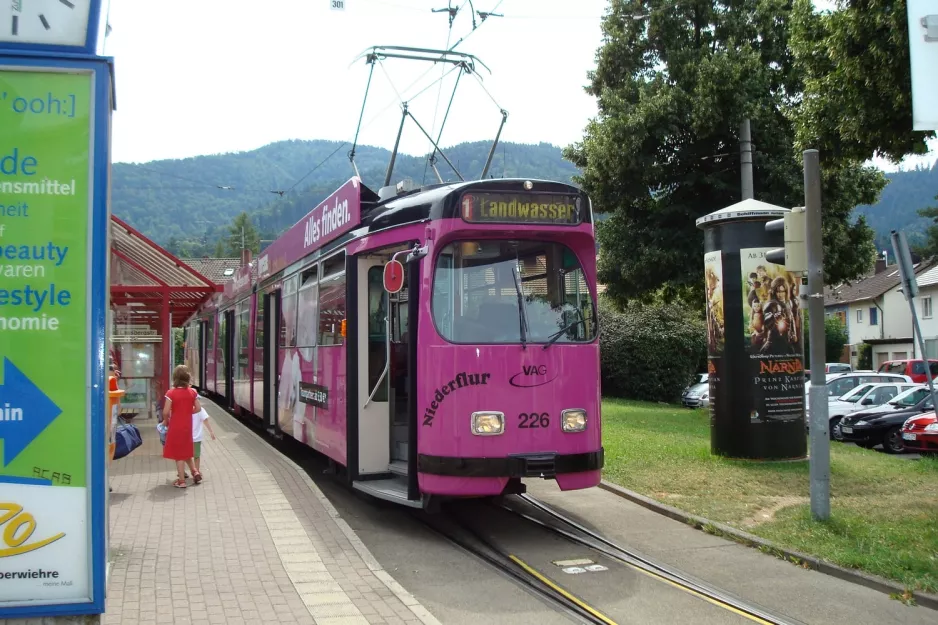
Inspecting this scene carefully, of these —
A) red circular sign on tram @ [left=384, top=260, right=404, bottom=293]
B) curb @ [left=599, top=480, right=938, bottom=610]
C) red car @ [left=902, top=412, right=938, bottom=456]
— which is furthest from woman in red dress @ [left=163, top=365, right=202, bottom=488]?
red car @ [left=902, top=412, right=938, bottom=456]

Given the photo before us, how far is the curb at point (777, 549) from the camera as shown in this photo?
699 cm

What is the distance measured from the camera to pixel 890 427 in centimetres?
2014

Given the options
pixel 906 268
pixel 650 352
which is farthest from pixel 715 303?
pixel 650 352

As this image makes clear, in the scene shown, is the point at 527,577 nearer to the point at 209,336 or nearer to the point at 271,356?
the point at 271,356

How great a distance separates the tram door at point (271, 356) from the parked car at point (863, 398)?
559 inches

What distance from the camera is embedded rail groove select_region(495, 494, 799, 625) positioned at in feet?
21.3

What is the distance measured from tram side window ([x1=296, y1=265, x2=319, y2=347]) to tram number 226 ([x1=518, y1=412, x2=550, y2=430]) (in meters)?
3.91

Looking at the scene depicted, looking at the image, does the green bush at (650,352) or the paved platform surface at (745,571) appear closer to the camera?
the paved platform surface at (745,571)

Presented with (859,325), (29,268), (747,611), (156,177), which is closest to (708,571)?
(747,611)

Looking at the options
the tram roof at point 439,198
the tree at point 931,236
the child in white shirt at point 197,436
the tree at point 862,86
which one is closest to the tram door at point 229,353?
the child in white shirt at point 197,436

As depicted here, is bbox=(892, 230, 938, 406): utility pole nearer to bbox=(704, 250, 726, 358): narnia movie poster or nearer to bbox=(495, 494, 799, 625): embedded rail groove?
bbox=(495, 494, 799, 625): embedded rail groove

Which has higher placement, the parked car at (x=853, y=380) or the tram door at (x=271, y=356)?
the tram door at (x=271, y=356)

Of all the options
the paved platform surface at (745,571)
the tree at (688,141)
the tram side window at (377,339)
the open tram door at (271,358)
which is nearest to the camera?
the paved platform surface at (745,571)

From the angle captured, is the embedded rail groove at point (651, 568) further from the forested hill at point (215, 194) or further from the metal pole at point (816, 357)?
→ the forested hill at point (215, 194)
